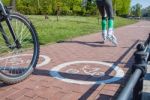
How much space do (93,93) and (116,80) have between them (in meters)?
0.68

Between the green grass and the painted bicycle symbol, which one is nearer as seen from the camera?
the painted bicycle symbol

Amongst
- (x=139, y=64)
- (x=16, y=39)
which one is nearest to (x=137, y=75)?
(x=139, y=64)

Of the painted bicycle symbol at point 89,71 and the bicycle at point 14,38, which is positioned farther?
the painted bicycle symbol at point 89,71

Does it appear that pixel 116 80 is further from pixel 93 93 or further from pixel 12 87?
pixel 12 87

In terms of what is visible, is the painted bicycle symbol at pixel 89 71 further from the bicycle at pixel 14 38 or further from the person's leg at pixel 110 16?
the person's leg at pixel 110 16

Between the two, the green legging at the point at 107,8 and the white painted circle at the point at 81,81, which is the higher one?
the green legging at the point at 107,8

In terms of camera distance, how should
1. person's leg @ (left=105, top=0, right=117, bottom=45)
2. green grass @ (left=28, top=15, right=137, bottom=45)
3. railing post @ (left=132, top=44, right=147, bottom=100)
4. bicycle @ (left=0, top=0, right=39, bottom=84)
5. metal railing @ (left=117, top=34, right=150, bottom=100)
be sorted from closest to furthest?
metal railing @ (left=117, top=34, right=150, bottom=100) < railing post @ (left=132, top=44, right=147, bottom=100) < bicycle @ (left=0, top=0, right=39, bottom=84) < person's leg @ (left=105, top=0, right=117, bottom=45) < green grass @ (left=28, top=15, right=137, bottom=45)

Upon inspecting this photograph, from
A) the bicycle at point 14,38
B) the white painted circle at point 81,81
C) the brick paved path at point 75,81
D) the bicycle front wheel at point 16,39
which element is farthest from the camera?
the white painted circle at point 81,81

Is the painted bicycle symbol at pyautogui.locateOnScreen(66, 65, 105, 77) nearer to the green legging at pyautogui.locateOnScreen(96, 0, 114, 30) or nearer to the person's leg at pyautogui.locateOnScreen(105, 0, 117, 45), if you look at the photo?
the person's leg at pyautogui.locateOnScreen(105, 0, 117, 45)

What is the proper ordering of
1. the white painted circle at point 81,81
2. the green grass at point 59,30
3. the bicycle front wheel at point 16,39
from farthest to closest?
1. the green grass at point 59,30
2. the white painted circle at point 81,81
3. the bicycle front wheel at point 16,39

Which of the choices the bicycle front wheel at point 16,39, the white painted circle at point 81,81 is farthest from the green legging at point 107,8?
the bicycle front wheel at point 16,39

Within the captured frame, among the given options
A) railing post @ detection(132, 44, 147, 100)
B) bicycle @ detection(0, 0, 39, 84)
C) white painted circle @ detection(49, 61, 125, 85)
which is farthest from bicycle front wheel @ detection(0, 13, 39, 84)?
railing post @ detection(132, 44, 147, 100)

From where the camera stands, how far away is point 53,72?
4242 mm

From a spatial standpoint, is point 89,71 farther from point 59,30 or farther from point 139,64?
point 59,30
